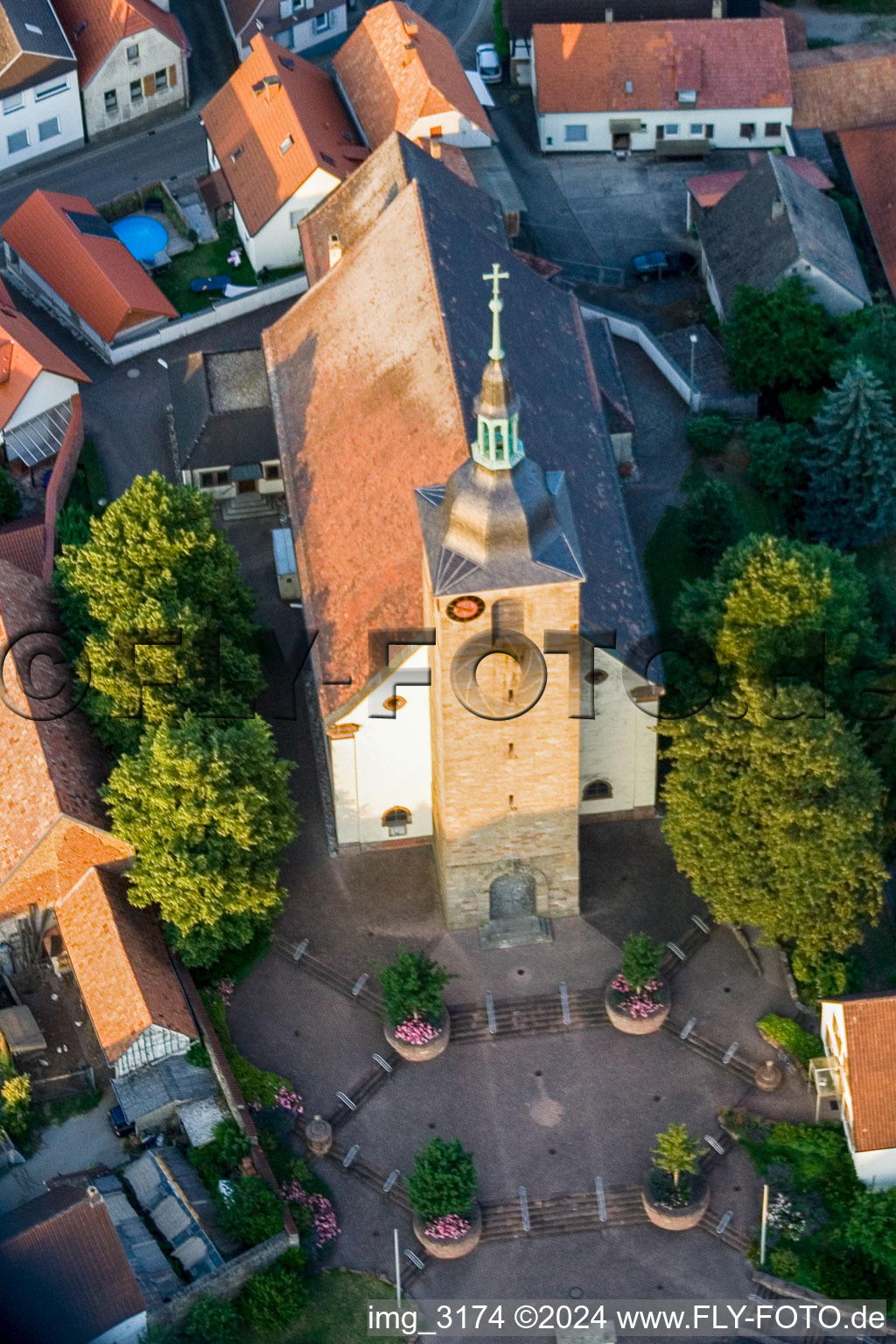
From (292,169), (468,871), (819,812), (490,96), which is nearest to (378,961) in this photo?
(468,871)

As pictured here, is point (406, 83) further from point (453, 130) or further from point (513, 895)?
point (513, 895)

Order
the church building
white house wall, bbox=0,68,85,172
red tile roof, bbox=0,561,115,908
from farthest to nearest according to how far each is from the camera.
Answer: white house wall, bbox=0,68,85,172
red tile roof, bbox=0,561,115,908
the church building

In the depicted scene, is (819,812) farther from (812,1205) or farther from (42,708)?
(42,708)

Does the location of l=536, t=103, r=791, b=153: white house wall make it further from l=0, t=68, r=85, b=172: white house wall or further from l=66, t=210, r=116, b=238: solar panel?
l=0, t=68, r=85, b=172: white house wall

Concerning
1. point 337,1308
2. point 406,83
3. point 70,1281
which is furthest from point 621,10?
point 70,1281

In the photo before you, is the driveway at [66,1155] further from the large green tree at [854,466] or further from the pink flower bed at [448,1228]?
the large green tree at [854,466]

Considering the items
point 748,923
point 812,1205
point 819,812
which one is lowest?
point 812,1205

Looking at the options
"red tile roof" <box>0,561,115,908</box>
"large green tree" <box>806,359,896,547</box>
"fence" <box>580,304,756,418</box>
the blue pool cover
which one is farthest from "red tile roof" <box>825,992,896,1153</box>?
the blue pool cover
